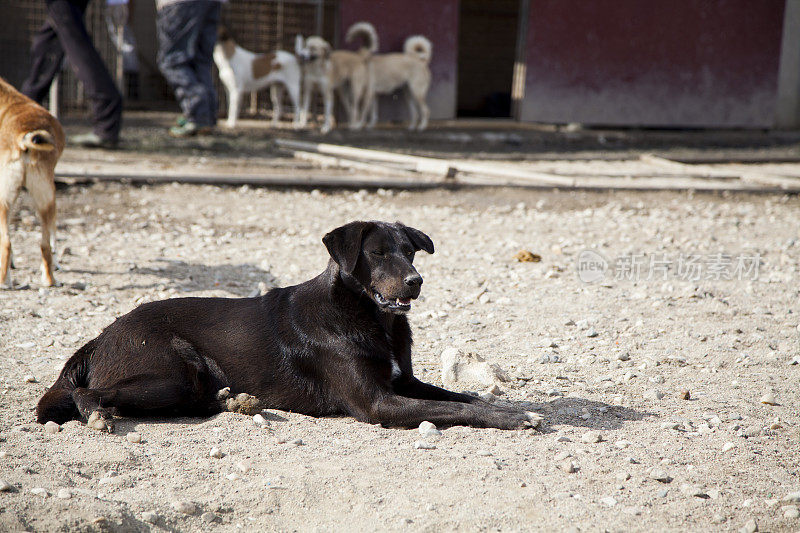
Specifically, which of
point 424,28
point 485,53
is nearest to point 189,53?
point 424,28

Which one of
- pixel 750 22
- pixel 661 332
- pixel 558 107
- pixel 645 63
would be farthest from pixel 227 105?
pixel 661 332

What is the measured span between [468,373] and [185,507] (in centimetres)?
169

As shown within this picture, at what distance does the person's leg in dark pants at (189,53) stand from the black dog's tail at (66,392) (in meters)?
7.43

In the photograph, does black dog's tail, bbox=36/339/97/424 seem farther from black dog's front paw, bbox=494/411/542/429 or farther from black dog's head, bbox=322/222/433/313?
black dog's front paw, bbox=494/411/542/429

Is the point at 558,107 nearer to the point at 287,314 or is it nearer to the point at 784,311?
the point at 784,311

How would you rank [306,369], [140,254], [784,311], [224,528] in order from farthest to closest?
1. [140,254]
2. [784,311]
3. [306,369]
4. [224,528]

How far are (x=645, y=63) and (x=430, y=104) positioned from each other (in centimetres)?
409

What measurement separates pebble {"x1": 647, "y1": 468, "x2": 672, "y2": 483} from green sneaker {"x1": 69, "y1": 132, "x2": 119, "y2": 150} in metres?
7.98

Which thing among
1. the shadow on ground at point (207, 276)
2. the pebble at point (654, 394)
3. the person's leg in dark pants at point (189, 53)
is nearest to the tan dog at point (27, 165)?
the shadow on ground at point (207, 276)

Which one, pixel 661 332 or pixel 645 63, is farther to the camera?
pixel 645 63

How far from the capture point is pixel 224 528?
8.69 feet

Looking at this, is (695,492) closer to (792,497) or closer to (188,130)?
(792,497)

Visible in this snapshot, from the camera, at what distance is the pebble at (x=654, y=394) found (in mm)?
3804

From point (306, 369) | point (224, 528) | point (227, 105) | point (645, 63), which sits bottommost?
point (224, 528)
